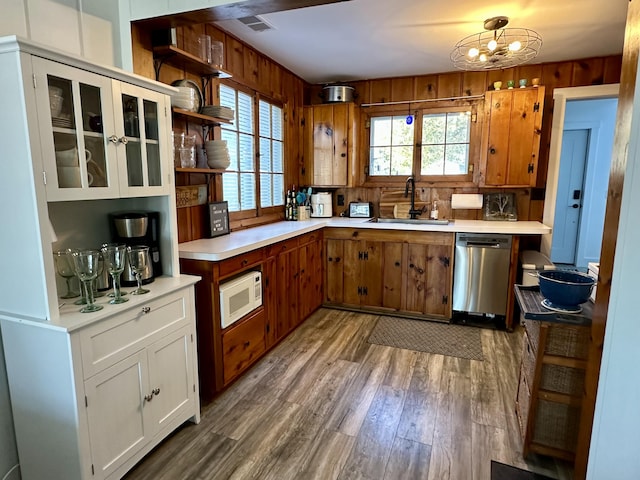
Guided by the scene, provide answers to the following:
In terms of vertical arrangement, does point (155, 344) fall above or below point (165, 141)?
below

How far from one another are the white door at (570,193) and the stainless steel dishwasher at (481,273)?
3.09m

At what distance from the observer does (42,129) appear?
1341 millimetres

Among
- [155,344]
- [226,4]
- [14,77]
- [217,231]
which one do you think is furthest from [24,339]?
[226,4]

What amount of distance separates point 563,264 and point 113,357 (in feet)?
21.2

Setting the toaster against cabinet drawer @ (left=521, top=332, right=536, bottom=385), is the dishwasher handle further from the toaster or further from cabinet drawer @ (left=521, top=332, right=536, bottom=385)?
cabinet drawer @ (left=521, top=332, right=536, bottom=385)

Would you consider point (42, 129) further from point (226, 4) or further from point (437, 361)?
point (437, 361)

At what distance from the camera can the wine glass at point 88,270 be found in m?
1.53

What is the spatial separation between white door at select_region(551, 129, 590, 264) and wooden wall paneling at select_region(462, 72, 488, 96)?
284 centimetres

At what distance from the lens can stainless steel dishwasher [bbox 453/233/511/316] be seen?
329 centimetres

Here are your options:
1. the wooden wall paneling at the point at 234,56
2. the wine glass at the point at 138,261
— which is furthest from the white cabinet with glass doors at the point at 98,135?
the wooden wall paneling at the point at 234,56

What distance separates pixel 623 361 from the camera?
4.38 ft

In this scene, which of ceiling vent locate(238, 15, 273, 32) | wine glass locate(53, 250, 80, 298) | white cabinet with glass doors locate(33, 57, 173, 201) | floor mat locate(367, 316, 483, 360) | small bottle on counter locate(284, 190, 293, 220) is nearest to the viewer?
white cabinet with glass doors locate(33, 57, 173, 201)

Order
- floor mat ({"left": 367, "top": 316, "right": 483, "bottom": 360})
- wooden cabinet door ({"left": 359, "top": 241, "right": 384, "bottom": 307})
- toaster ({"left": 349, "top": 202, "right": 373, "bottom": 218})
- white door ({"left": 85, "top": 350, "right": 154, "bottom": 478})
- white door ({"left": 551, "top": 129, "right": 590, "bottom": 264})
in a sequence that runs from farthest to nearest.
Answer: white door ({"left": 551, "top": 129, "right": 590, "bottom": 264}), toaster ({"left": 349, "top": 202, "right": 373, "bottom": 218}), wooden cabinet door ({"left": 359, "top": 241, "right": 384, "bottom": 307}), floor mat ({"left": 367, "top": 316, "right": 483, "bottom": 360}), white door ({"left": 85, "top": 350, "right": 154, "bottom": 478})

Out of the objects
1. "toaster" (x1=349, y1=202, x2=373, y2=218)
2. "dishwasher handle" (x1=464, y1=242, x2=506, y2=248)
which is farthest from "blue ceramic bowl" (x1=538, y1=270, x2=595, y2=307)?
"toaster" (x1=349, y1=202, x2=373, y2=218)
